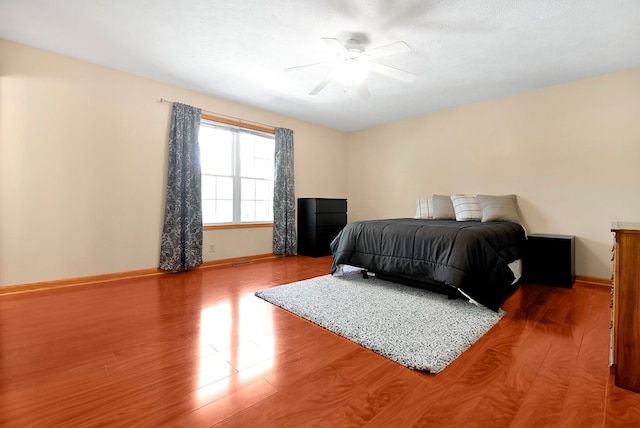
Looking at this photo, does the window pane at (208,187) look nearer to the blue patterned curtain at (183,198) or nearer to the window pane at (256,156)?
the blue patterned curtain at (183,198)

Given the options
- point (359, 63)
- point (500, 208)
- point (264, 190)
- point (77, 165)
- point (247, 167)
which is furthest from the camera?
point (264, 190)

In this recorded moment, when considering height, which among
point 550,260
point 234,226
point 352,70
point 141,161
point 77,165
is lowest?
point 550,260

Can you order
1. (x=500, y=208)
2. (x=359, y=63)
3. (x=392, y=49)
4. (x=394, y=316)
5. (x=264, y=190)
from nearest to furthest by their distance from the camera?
(x=394, y=316) → (x=392, y=49) → (x=359, y=63) → (x=500, y=208) → (x=264, y=190)

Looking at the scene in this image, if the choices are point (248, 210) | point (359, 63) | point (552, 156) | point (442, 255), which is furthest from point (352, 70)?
point (552, 156)

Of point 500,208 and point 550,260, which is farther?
point 500,208

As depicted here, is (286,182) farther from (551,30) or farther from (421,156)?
(551,30)

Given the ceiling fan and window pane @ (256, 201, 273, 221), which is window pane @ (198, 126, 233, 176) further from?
the ceiling fan

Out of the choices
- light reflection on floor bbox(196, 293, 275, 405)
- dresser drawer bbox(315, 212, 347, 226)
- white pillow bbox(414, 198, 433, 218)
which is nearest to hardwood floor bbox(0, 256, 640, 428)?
light reflection on floor bbox(196, 293, 275, 405)

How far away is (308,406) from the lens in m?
1.19

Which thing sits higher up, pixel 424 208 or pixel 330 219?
pixel 424 208

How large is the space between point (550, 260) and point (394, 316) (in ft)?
7.06

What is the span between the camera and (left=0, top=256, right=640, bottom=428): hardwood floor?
113cm

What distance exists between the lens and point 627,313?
52.4 inches

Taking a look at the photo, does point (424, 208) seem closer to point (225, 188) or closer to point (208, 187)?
point (225, 188)
